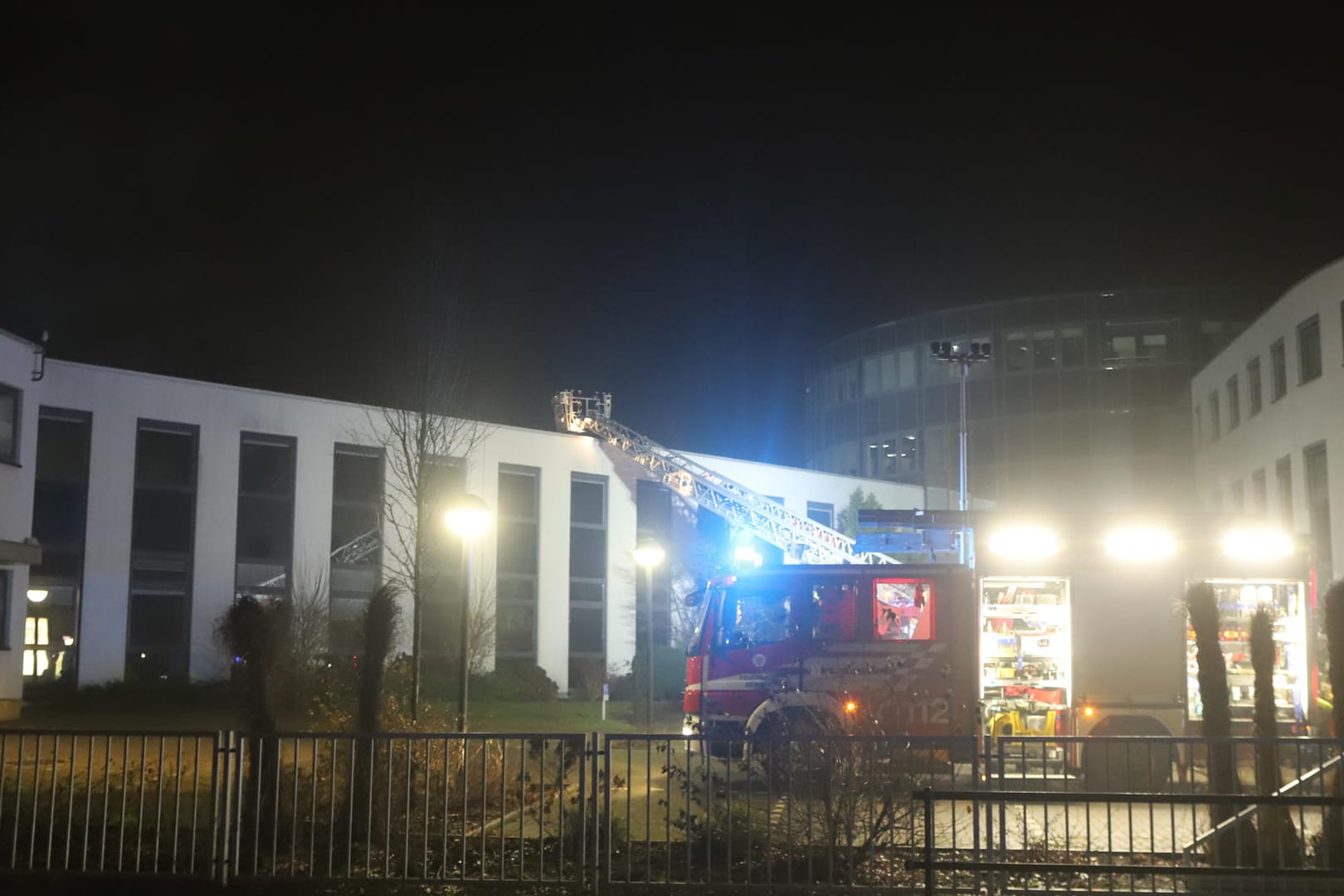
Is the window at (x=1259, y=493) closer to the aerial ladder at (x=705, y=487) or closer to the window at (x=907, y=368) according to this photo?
the aerial ladder at (x=705, y=487)

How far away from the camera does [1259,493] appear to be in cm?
3356

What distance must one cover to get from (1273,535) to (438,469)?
39.7 ft

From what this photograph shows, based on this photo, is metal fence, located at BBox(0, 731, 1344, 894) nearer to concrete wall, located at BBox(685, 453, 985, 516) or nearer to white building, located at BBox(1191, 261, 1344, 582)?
white building, located at BBox(1191, 261, 1344, 582)

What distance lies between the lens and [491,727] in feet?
78.1

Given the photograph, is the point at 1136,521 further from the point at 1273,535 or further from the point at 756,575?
the point at 756,575

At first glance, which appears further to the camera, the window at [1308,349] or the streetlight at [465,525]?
the window at [1308,349]

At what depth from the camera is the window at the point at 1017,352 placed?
55500mm

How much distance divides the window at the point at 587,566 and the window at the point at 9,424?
54.3ft

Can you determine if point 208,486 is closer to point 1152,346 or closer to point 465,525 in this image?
point 465,525

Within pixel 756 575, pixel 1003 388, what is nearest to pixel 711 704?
pixel 756 575

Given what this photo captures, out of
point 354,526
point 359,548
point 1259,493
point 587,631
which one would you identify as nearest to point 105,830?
point 359,548

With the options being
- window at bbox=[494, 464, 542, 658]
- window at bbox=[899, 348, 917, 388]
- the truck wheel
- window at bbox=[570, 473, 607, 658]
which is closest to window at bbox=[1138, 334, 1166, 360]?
window at bbox=[899, 348, 917, 388]

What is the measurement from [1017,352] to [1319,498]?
28.0 meters

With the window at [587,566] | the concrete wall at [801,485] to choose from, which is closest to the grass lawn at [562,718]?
the window at [587,566]
